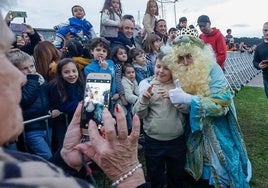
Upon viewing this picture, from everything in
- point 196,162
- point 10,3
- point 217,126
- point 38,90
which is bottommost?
point 196,162

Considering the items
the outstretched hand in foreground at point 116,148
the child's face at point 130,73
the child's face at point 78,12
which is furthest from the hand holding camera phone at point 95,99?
the child's face at point 78,12

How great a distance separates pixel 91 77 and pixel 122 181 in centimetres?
82

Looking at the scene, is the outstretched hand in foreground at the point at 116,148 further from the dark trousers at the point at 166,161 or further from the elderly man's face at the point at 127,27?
the elderly man's face at the point at 127,27

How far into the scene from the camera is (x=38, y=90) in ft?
11.1

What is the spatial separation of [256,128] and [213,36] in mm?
1806

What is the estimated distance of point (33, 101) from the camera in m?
3.34

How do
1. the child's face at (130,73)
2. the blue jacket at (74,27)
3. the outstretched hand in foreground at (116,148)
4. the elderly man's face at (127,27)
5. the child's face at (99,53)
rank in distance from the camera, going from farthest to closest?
the elderly man's face at (127,27) < the blue jacket at (74,27) < the child's face at (130,73) < the child's face at (99,53) < the outstretched hand in foreground at (116,148)

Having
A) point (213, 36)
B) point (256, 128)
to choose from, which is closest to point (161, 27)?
point (213, 36)

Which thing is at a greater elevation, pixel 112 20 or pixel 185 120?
pixel 112 20

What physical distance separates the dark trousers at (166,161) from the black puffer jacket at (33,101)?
98cm

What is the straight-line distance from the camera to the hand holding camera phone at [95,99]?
5.67 feet

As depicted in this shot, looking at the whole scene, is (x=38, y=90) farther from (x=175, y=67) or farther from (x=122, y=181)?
(x=122, y=181)

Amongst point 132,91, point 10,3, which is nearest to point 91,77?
point 10,3

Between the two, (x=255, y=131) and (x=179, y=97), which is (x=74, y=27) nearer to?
(x=179, y=97)
